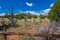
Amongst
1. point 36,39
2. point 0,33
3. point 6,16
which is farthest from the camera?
point 6,16

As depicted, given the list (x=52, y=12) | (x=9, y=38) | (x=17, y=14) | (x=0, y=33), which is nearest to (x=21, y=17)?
(x=17, y=14)

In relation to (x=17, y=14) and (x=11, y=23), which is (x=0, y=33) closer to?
(x=11, y=23)

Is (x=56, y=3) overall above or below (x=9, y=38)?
above

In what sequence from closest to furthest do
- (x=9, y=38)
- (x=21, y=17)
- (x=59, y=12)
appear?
1. (x=9, y=38)
2. (x=59, y=12)
3. (x=21, y=17)

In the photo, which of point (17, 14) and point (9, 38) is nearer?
point (9, 38)

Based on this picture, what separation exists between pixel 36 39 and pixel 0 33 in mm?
3630

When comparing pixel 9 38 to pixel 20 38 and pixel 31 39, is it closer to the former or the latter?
pixel 20 38

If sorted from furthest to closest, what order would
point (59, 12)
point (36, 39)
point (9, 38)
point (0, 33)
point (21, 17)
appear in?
point (21, 17) → point (59, 12) → point (9, 38) → point (36, 39) → point (0, 33)

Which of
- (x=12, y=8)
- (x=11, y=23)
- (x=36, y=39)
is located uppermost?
(x=12, y=8)

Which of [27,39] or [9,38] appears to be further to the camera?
[9,38]

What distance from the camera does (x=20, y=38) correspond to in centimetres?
1141

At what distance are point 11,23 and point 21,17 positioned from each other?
690 cm

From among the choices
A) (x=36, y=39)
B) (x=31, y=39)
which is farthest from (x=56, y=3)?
(x=31, y=39)

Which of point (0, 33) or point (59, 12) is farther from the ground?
point (59, 12)
